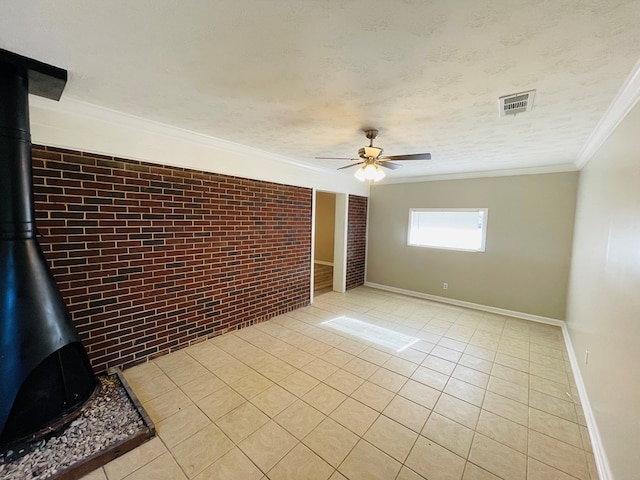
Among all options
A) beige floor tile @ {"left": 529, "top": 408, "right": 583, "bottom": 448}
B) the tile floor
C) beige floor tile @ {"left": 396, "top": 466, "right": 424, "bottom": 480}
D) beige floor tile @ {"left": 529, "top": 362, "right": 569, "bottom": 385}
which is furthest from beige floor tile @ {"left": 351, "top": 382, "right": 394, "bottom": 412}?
beige floor tile @ {"left": 529, "top": 362, "right": 569, "bottom": 385}

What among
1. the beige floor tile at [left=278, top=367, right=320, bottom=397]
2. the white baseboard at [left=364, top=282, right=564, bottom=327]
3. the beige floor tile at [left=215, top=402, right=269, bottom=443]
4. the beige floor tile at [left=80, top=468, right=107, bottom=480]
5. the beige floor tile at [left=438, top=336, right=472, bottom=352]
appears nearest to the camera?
the beige floor tile at [left=80, top=468, right=107, bottom=480]

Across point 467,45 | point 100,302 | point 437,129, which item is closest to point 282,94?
point 467,45

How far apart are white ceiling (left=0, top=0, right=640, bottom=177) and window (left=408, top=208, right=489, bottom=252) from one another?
207cm

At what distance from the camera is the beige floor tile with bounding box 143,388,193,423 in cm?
196

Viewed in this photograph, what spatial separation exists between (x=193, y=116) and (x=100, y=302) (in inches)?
71.9

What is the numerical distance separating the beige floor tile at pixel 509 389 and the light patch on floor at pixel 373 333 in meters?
0.88

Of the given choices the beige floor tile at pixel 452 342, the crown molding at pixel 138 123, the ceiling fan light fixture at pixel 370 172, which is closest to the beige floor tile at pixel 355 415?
the beige floor tile at pixel 452 342

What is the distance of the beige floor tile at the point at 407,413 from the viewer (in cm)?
193

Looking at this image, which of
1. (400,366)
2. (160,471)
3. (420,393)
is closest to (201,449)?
(160,471)

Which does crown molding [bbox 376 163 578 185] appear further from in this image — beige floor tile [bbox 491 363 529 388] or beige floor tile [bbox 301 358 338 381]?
beige floor tile [bbox 301 358 338 381]

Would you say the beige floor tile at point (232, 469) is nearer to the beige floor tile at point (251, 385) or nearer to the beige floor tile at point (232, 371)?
the beige floor tile at point (251, 385)

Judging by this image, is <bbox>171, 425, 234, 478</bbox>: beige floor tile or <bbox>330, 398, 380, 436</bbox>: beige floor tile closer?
<bbox>171, 425, 234, 478</bbox>: beige floor tile

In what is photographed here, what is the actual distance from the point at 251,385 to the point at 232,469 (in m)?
0.77

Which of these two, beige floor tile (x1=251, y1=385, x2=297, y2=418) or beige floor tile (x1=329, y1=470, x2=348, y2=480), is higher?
beige floor tile (x1=251, y1=385, x2=297, y2=418)
